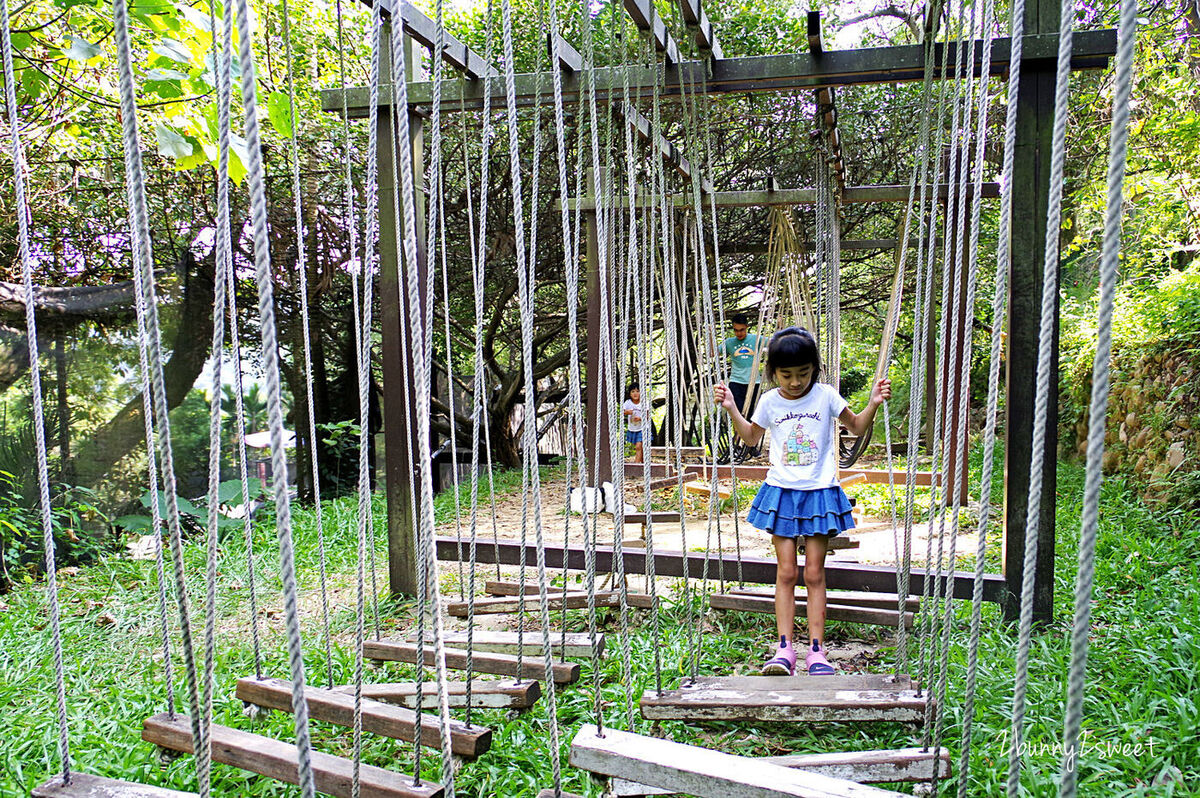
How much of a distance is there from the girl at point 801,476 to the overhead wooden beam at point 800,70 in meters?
0.89

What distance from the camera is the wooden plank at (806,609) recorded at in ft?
8.04

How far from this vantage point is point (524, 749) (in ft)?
6.29

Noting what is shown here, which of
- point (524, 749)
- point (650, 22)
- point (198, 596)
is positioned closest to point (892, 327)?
point (650, 22)

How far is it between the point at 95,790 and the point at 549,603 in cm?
149

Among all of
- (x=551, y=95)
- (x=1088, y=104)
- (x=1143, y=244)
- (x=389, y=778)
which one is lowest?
(x=389, y=778)

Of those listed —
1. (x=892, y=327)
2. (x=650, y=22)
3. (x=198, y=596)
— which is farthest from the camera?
(x=198, y=596)

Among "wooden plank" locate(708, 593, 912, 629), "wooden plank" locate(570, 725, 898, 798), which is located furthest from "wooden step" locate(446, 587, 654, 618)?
"wooden plank" locate(570, 725, 898, 798)

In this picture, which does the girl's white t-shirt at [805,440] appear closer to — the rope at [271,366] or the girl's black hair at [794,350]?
the girl's black hair at [794,350]

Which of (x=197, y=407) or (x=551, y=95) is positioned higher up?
(x=551, y=95)

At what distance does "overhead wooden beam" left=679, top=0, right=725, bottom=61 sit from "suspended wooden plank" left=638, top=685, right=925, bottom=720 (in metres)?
1.86

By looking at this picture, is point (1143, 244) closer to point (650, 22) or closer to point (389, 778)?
point (650, 22)

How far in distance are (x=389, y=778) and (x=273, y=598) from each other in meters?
2.34

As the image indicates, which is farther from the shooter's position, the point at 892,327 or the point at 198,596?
the point at 198,596

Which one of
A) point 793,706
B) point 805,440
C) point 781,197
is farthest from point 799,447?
point 781,197
